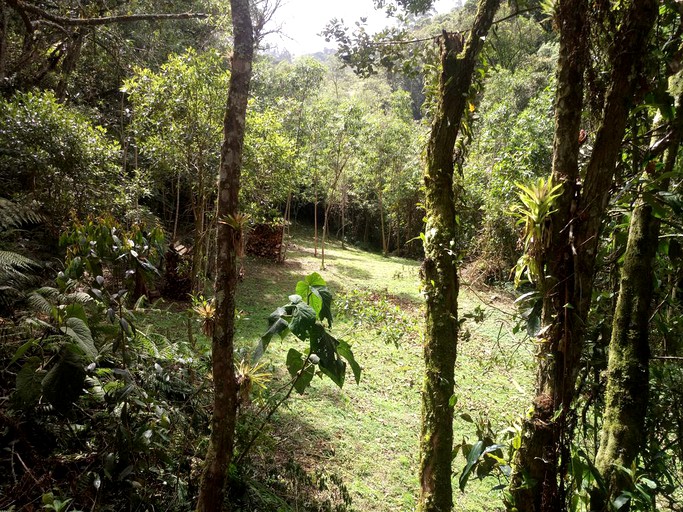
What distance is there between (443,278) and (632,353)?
0.95 meters

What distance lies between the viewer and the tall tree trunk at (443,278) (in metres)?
2.27

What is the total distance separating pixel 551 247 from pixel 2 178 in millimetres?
7068

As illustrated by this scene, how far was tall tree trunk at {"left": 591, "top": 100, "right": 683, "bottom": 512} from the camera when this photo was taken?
1.73 meters

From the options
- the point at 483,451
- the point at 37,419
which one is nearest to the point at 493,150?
the point at 483,451

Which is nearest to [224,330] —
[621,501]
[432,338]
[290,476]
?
[432,338]

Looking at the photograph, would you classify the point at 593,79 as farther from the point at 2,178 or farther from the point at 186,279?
the point at 186,279

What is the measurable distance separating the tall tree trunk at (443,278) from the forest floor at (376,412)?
0.58 ft

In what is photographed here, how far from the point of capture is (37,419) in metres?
2.21

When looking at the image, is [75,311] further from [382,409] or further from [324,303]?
[382,409]

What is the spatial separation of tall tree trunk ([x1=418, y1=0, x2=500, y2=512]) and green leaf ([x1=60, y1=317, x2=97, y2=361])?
1.80 m

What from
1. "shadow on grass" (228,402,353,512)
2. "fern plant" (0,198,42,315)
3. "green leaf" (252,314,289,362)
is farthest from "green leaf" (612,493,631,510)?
"fern plant" (0,198,42,315)

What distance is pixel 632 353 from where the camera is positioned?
1.76m

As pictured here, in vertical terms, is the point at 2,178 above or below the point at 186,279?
above

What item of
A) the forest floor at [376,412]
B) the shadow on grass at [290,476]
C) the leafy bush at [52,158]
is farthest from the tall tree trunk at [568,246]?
the leafy bush at [52,158]
